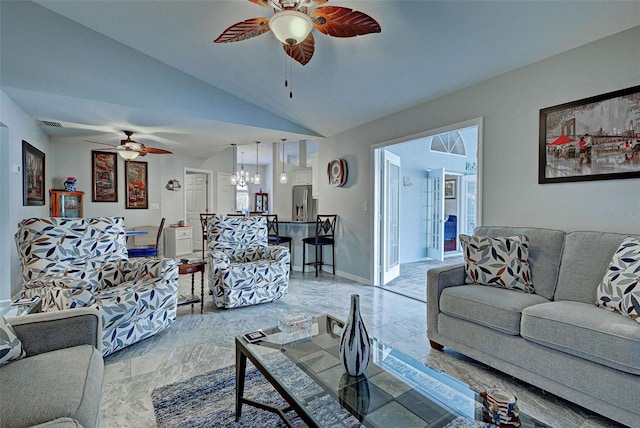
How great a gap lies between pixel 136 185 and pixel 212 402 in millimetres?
5961

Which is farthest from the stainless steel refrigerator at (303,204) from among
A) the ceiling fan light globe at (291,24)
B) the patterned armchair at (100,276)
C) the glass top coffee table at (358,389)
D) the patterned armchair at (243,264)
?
the glass top coffee table at (358,389)

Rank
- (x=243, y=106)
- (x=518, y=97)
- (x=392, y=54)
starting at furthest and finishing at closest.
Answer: (x=243, y=106) → (x=392, y=54) → (x=518, y=97)

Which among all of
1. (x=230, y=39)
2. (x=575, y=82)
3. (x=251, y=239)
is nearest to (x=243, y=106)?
(x=251, y=239)

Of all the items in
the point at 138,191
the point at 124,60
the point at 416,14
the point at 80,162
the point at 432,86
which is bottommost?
the point at 138,191

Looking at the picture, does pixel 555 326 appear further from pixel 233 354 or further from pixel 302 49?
pixel 302 49

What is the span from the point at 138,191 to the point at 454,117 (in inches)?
246

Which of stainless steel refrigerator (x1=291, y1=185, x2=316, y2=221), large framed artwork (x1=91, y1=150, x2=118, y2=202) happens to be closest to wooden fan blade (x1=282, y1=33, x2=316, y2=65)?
large framed artwork (x1=91, y1=150, x2=118, y2=202)

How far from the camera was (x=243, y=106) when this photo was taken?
453 centimetres

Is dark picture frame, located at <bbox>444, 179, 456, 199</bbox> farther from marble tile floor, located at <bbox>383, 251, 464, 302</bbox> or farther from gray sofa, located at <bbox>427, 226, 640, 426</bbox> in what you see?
gray sofa, located at <bbox>427, 226, 640, 426</bbox>

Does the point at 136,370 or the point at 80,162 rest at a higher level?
the point at 80,162

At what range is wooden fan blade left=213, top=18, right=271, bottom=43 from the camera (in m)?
2.04

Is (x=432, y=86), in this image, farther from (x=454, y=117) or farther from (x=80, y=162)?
(x=80, y=162)

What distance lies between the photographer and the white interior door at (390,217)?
4551 millimetres

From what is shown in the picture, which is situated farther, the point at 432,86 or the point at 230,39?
the point at 432,86
